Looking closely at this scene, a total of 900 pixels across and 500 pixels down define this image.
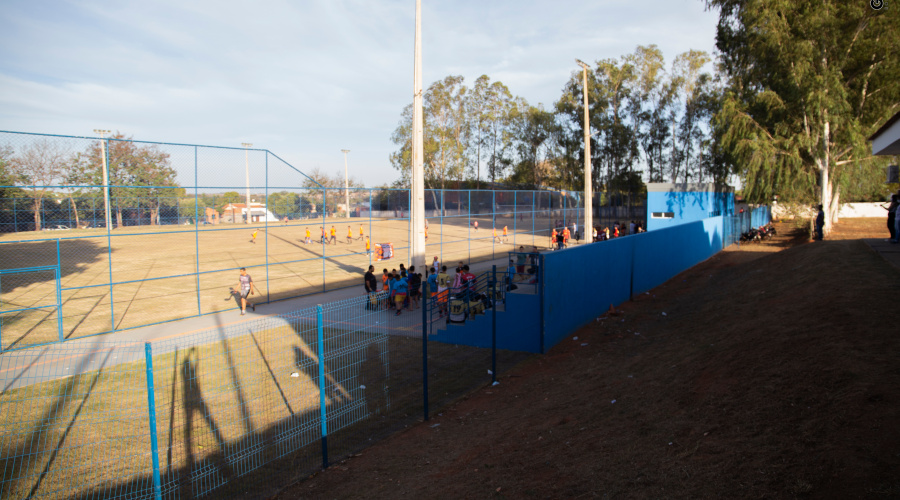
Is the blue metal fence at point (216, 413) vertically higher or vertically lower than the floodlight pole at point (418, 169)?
lower

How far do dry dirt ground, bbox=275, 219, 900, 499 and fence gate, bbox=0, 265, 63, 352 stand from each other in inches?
368

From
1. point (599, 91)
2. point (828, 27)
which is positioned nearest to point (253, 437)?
point (828, 27)

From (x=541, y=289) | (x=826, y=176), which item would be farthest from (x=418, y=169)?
(x=826, y=176)

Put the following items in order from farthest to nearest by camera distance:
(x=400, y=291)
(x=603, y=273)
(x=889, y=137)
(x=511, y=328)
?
(x=603, y=273) → (x=400, y=291) → (x=511, y=328) → (x=889, y=137)

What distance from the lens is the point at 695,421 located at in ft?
18.6

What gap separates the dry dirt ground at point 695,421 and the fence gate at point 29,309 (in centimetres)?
935

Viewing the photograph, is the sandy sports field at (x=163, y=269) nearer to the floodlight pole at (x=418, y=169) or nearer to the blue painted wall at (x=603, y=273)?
the floodlight pole at (x=418, y=169)

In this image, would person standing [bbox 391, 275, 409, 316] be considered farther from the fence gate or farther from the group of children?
the fence gate

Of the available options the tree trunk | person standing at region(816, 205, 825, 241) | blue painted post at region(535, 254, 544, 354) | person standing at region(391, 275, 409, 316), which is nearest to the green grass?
blue painted post at region(535, 254, 544, 354)

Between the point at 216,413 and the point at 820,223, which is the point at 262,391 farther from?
the point at 820,223

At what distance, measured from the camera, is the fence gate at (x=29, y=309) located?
1255 cm

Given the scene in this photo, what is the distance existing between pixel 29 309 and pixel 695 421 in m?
15.2

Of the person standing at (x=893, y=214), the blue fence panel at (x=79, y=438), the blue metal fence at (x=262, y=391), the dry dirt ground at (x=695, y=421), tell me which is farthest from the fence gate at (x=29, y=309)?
the person standing at (x=893, y=214)

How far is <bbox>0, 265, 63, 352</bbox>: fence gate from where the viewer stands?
12547 mm
